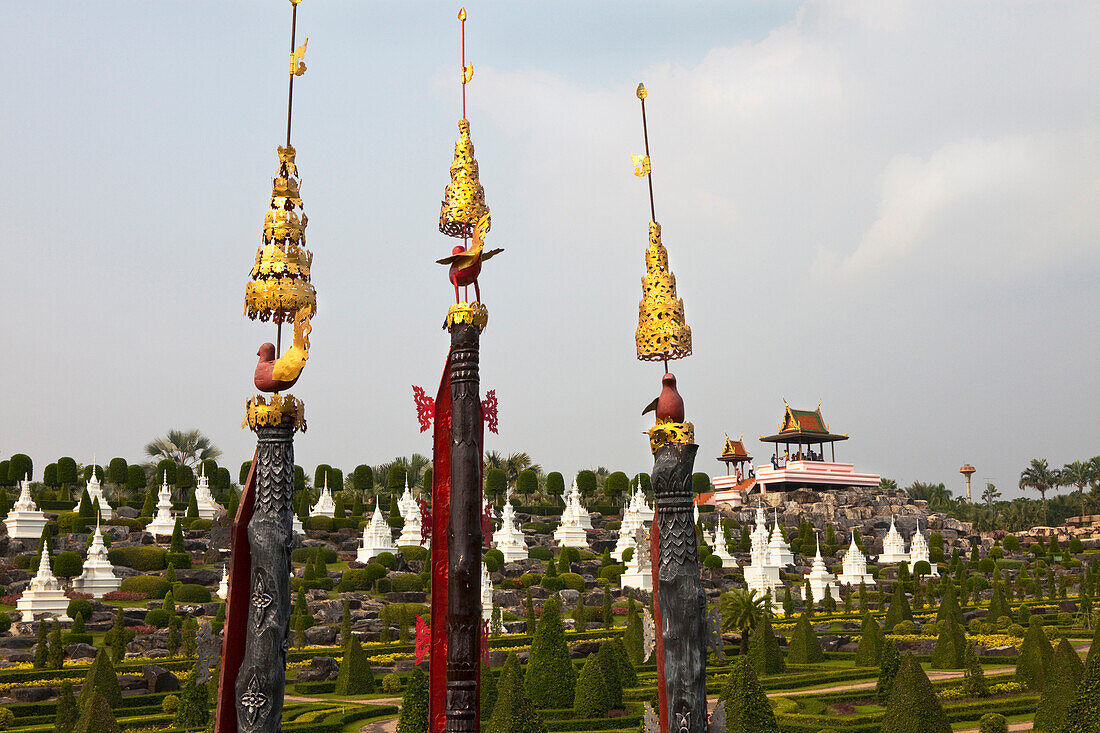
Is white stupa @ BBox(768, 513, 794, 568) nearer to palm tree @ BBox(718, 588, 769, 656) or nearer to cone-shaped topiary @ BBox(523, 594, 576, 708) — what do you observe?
palm tree @ BBox(718, 588, 769, 656)

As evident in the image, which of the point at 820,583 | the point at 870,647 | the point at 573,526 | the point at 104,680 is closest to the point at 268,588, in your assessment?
the point at 104,680

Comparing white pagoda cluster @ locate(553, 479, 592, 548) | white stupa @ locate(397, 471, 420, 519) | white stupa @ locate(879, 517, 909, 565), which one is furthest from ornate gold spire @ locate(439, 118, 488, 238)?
white stupa @ locate(879, 517, 909, 565)

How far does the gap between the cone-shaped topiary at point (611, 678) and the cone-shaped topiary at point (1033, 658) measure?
33.5 feet

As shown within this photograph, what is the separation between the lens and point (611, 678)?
24.2m

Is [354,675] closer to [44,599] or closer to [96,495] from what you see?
[44,599]

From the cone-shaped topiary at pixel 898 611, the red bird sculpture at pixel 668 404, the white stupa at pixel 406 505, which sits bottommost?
the cone-shaped topiary at pixel 898 611

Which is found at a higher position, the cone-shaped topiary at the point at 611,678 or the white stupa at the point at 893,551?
the white stupa at the point at 893,551

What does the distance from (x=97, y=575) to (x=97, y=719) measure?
103 feet

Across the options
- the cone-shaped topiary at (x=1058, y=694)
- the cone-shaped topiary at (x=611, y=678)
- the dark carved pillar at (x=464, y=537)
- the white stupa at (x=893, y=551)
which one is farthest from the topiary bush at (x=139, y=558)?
the dark carved pillar at (x=464, y=537)

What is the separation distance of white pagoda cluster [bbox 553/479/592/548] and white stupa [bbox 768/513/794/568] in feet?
37.4

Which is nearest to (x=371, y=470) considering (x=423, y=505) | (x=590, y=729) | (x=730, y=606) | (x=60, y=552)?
(x=60, y=552)

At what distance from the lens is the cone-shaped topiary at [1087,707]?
50.4 ft

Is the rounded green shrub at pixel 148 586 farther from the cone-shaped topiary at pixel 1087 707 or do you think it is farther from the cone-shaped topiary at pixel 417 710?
the cone-shaped topiary at pixel 1087 707

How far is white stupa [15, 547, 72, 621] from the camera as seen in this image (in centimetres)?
4103
